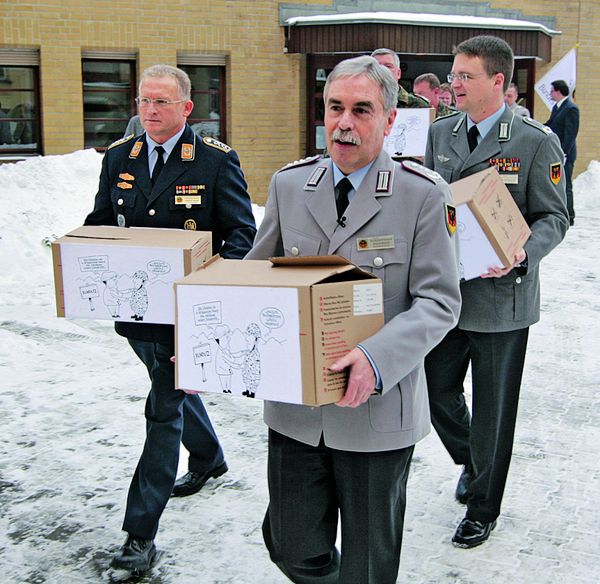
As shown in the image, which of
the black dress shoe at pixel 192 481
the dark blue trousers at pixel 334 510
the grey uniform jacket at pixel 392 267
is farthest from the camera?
the black dress shoe at pixel 192 481

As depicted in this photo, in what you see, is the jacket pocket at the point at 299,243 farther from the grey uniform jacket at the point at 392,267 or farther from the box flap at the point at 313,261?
the box flap at the point at 313,261

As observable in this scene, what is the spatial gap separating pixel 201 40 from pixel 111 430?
1075 centimetres

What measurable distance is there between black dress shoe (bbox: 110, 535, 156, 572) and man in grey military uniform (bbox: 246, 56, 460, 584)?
3.56ft

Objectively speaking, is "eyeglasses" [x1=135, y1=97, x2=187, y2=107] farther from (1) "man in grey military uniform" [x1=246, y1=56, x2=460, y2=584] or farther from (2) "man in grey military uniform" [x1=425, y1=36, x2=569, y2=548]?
(2) "man in grey military uniform" [x1=425, y1=36, x2=569, y2=548]

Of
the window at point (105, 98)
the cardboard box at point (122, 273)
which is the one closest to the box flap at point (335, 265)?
the cardboard box at point (122, 273)

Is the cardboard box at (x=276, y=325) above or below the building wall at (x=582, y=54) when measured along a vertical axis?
below

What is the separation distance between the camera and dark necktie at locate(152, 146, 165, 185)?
4238 mm

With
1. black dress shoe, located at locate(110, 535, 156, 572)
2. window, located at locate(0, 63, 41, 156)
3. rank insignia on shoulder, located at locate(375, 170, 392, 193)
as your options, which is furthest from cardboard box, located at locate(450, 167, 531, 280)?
window, located at locate(0, 63, 41, 156)

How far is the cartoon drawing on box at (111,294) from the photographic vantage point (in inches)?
144

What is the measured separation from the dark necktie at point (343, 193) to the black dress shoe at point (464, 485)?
217 centimetres

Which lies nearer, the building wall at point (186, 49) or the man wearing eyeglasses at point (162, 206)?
the man wearing eyeglasses at point (162, 206)

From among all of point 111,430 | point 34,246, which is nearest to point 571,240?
point 34,246

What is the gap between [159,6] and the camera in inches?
589

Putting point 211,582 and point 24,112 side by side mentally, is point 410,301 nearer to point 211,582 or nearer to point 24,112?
point 211,582
